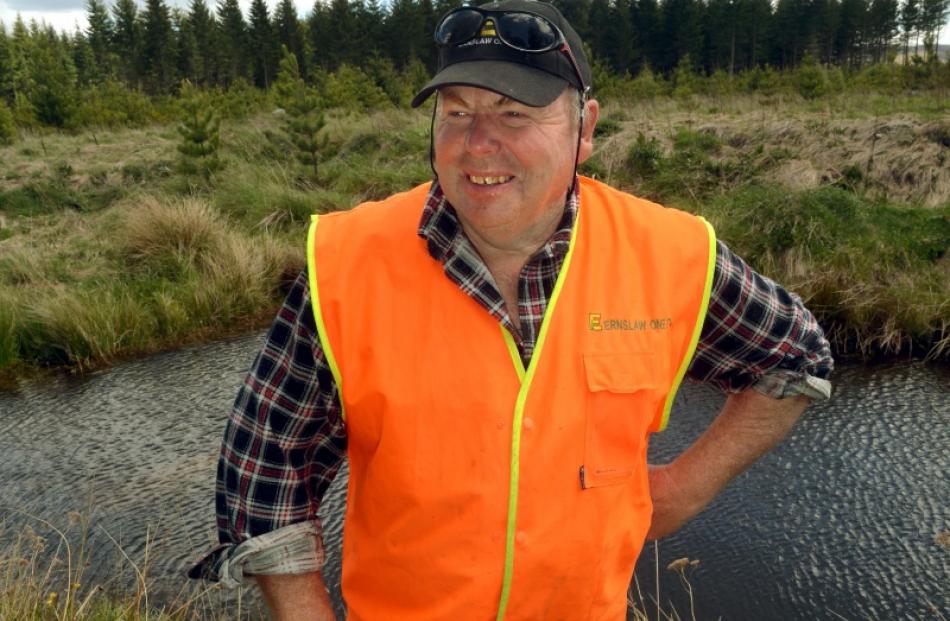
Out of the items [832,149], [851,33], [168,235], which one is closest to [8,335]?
[168,235]

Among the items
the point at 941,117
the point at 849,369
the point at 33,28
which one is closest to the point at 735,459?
the point at 849,369

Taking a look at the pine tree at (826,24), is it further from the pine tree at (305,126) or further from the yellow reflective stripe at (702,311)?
the yellow reflective stripe at (702,311)

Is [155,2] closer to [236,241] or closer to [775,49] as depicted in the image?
[775,49]

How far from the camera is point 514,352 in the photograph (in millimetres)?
1537

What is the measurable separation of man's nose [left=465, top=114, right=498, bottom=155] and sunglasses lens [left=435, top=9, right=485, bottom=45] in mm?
186

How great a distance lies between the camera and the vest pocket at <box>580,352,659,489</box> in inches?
61.4

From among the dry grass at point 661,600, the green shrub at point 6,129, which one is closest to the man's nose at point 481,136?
the dry grass at point 661,600

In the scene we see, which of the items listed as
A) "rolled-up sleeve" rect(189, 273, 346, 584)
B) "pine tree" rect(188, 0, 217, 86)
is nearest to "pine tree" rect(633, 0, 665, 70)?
"pine tree" rect(188, 0, 217, 86)

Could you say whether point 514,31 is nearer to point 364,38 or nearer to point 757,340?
point 757,340

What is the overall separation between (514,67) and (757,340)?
0.87 metres

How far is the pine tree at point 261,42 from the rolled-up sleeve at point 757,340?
5339cm

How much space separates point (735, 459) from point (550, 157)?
100 cm

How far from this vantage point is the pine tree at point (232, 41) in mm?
50438

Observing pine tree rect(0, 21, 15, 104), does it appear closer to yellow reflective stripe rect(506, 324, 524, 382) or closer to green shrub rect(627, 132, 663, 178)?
green shrub rect(627, 132, 663, 178)
